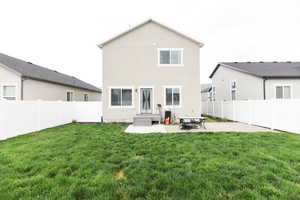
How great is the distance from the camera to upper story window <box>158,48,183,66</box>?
470 inches

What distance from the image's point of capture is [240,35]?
2244 centimetres

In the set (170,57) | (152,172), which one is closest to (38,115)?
(152,172)

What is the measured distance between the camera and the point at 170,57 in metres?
12.0

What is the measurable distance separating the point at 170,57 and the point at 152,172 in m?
9.97

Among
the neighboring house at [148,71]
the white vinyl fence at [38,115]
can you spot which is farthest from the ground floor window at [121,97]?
the white vinyl fence at [38,115]

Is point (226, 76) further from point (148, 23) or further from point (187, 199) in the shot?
point (187, 199)

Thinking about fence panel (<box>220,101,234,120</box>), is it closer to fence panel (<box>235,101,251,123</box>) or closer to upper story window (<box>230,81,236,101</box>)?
fence panel (<box>235,101,251,123</box>)

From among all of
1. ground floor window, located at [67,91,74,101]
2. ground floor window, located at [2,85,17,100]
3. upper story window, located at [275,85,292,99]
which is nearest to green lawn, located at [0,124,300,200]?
ground floor window, located at [2,85,17,100]

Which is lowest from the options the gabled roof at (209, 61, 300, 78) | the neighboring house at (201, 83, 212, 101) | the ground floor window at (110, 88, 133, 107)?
the ground floor window at (110, 88, 133, 107)

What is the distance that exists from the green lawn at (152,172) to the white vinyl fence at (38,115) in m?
2.70

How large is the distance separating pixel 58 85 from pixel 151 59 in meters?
10.3

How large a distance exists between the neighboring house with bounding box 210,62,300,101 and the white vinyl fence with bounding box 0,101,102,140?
45.1 ft

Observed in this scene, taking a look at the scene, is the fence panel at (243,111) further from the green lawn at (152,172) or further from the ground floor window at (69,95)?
the ground floor window at (69,95)

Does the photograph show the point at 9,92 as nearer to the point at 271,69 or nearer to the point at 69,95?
the point at 69,95
